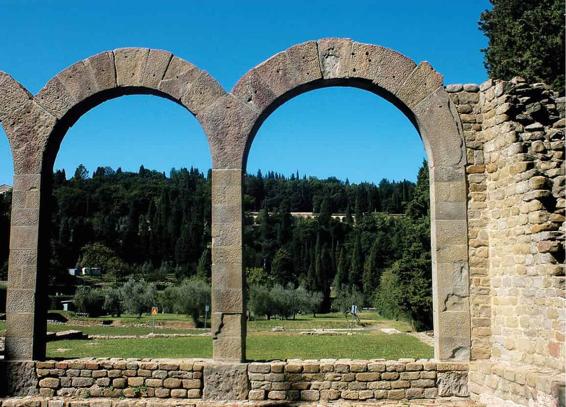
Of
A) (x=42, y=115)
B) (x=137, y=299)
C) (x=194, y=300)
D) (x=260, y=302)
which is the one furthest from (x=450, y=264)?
(x=137, y=299)

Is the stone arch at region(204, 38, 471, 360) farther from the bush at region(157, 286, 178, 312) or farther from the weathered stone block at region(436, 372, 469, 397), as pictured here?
the bush at region(157, 286, 178, 312)

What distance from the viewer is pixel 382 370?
7.61 meters

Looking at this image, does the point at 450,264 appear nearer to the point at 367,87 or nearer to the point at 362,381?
the point at 362,381

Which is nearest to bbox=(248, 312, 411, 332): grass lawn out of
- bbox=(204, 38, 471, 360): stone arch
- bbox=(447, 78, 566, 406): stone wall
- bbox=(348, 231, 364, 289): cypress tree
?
bbox=(204, 38, 471, 360): stone arch

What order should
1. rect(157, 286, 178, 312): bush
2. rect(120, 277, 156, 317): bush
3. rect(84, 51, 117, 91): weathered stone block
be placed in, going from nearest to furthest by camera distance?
rect(84, 51, 117, 91): weathered stone block < rect(157, 286, 178, 312): bush < rect(120, 277, 156, 317): bush

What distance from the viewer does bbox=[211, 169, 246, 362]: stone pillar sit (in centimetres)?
791

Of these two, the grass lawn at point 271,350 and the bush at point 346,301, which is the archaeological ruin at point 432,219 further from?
the bush at point 346,301

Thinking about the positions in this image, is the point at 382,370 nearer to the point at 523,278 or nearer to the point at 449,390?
the point at 449,390

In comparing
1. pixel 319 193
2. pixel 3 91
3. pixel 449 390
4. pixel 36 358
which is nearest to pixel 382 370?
pixel 449 390

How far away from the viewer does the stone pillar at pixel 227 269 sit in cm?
791

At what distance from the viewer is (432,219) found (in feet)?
26.7

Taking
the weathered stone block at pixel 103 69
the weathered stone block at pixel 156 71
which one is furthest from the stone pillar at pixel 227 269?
the weathered stone block at pixel 103 69

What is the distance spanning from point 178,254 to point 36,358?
71.2 m

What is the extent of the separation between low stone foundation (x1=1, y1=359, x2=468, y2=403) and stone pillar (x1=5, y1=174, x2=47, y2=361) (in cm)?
94
